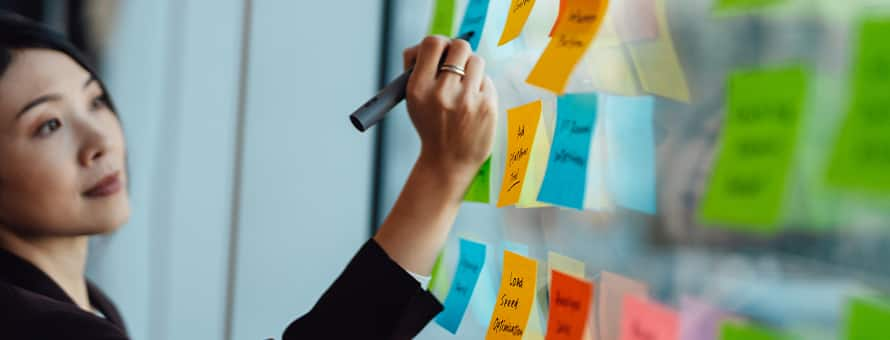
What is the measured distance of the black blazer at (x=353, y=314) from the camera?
72cm

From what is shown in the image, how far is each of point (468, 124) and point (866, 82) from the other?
0.34 meters

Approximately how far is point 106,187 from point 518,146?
21.0 inches

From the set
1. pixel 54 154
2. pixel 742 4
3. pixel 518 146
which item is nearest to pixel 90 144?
pixel 54 154

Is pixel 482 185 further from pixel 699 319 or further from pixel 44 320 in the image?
pixel 44 320

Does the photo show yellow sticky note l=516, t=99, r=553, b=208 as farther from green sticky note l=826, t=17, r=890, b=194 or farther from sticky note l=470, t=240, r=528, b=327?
green sticky note l=826, t=17, r=890, b=194

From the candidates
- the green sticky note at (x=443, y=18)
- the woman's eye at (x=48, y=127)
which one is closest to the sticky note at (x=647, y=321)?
the green sticky note at (x=443, y=18)

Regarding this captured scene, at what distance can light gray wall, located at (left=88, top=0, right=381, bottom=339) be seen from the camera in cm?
109

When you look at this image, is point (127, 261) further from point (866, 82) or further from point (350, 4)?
point (866, 82)

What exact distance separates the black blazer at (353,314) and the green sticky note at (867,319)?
382 mm

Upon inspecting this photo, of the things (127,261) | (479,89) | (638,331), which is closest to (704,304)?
(638,331)

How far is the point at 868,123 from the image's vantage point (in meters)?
0.38

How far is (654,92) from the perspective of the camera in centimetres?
55

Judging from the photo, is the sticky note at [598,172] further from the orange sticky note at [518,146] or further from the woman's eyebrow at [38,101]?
the woman's eyebrow at [38,101]

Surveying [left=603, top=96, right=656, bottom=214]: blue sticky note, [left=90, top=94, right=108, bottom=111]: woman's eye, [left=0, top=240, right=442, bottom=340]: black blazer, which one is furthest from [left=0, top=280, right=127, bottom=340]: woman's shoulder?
[left=603, top=96, right=656, bottom=214]: blue sticky note
